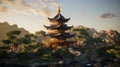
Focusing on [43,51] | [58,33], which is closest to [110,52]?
[58,33]

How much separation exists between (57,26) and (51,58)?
6.14m

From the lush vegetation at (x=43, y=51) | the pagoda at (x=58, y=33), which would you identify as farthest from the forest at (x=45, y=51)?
the pagoda at (x=58, y=33)

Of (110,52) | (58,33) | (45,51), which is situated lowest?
(110,52)

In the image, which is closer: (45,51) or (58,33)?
(45,51)

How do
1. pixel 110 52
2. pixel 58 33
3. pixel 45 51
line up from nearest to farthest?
1. pixel 45 51
2. pixel 110 52
3. pixel 58 33

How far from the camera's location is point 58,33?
20.1 metres

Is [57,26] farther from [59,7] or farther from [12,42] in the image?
[12,42]

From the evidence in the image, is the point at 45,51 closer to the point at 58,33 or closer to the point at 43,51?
the point at 43,51

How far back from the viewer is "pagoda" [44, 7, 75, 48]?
62.6 feet

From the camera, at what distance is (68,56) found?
1623 cm

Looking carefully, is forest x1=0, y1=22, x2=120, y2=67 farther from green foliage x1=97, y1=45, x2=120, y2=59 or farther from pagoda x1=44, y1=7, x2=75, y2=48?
pagoda x1=44, y1=7, x2=75, y2=48

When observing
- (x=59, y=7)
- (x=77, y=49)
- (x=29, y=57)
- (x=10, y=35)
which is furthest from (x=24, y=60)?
(x=59, y=7)

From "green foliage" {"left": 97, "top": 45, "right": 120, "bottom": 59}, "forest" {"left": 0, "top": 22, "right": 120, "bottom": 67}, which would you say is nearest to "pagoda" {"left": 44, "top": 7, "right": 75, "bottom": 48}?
"forest" {"left": 0, "top": 22, "right": 120, "bottom": 67}

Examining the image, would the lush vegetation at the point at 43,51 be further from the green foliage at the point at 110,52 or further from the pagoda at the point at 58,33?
the pagoda at the point at 58,33
